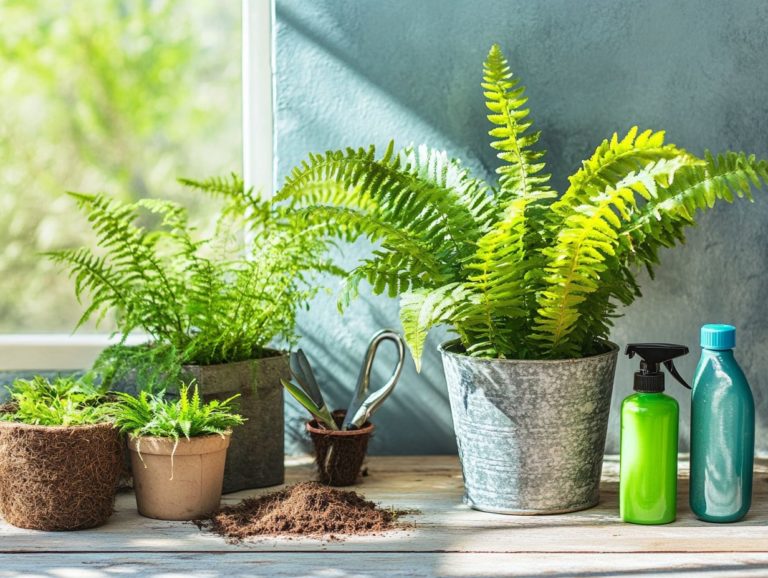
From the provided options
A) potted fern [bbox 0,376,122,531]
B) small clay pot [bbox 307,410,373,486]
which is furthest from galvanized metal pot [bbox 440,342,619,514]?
potted fern [bbox 0,376,122,531]

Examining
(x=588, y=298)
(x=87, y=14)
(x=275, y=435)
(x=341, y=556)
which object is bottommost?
(x=341, y=556)

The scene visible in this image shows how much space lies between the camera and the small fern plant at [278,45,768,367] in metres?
1.50

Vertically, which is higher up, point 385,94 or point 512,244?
point 385,94

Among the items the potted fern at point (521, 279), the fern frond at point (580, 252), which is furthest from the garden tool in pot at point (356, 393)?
the fern frond at point (580, 252)

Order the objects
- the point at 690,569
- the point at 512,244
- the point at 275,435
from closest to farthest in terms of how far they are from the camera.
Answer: the point at 690,569
the point at 512,244
the point at 275,435

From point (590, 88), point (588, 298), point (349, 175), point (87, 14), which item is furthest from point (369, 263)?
point (87, 14)

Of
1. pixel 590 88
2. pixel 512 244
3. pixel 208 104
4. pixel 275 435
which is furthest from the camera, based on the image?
pixel 208 104

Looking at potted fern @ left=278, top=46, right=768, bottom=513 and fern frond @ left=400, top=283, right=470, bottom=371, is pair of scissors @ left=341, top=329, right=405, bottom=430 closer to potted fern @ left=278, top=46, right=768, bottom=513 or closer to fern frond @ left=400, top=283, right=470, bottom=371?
potted fern @ left=278, top=46, right=768, bottom=513

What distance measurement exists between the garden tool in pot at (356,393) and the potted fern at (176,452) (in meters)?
0.19

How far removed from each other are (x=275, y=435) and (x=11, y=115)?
94 centimetres

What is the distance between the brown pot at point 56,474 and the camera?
149cm

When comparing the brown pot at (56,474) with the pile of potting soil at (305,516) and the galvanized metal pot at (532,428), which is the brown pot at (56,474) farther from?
the galvanized metal pot at (532,428)

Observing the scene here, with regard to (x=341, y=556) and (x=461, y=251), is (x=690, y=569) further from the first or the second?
(x=461, y=251)

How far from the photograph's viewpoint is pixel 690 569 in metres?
1.35
